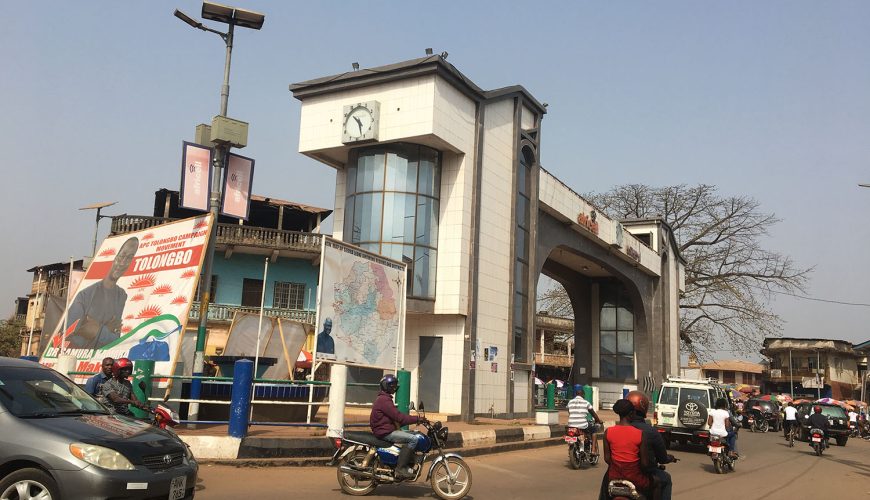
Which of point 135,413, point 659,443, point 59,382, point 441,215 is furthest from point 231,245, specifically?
point 659,443

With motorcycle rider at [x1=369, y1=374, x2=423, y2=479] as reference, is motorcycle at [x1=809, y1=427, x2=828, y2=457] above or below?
below

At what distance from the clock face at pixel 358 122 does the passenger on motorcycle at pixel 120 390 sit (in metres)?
13.4

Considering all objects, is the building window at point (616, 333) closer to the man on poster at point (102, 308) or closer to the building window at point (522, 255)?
the building window at point (522, 255)

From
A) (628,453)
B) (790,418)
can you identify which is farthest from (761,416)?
(628,453)

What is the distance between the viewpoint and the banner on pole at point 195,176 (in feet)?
46.5

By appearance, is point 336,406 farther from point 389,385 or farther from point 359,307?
point 359,307

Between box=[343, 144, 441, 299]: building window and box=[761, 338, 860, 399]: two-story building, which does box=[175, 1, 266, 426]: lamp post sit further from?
box=[761, 338, 860, 399]: two-story building

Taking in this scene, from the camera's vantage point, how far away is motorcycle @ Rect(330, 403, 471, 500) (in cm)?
885

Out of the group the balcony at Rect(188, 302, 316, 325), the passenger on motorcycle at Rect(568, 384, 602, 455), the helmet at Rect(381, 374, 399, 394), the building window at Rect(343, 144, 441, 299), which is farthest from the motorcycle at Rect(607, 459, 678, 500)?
the balcony at Rect(188, 302, 316, 325)

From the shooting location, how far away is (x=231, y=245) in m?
31.4

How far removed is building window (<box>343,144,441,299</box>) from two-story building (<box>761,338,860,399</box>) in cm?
5431

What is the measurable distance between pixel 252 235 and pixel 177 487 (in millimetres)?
26209

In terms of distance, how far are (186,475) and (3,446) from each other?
5.12ft

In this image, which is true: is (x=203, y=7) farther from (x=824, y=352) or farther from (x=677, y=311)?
(x=824, y=352)
